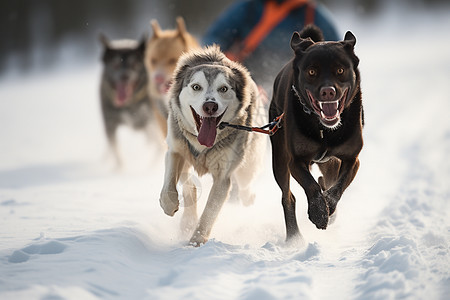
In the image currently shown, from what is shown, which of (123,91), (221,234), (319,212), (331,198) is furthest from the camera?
(123,91)

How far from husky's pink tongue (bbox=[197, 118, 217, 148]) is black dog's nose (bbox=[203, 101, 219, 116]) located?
0.11 meters

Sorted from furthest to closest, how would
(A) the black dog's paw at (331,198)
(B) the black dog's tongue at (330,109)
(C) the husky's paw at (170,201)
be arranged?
(C) the husky's paw at (170,201) → (A) the black dog's paw at (331,198) → (B) the black dog's tongue at (330,109)

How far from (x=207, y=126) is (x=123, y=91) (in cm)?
401

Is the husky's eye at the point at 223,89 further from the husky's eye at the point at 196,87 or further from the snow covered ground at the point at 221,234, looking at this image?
the snow covered ground at the point at 221,234

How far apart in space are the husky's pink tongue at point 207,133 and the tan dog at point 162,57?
3.16 meters

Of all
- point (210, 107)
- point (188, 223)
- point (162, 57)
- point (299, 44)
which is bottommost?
point (188, 223)

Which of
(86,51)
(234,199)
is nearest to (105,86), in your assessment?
(234,199)

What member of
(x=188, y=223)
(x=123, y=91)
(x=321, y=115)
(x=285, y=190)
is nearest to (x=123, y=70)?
(x=123, y=91)

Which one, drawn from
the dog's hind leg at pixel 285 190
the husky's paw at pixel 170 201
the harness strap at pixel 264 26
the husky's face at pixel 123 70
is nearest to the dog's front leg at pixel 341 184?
the dog's hind leg at pixel 285 190

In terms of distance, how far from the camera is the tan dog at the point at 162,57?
7139 mm

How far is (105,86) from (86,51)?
18.8m

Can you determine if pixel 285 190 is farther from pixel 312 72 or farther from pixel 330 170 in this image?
pixel 312 72

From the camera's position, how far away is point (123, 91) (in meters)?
7.71

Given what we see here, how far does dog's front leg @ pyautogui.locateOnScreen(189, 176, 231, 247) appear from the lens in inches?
156
